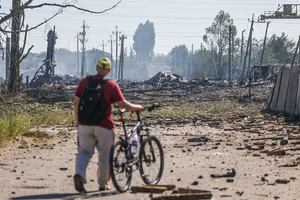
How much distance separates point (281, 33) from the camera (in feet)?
340

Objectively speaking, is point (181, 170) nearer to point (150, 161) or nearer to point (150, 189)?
point (150, 161)

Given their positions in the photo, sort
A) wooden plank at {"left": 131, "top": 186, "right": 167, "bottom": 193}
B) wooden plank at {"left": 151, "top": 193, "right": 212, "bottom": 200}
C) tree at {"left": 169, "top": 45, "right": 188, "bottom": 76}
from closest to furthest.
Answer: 1. wooden plank at {"left": 151, "top": 193, "right": 212, "bottom": 200}
2. wooden plank at {"left": 131, "top": 186, "right": 167, "bottom": 193}
3. tree at {"left": 169, "top": 45, "right": 188, "bottom": 76}

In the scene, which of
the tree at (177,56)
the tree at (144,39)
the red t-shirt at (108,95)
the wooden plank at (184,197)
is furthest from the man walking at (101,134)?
the tree at (144,39)

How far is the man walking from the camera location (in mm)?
6355

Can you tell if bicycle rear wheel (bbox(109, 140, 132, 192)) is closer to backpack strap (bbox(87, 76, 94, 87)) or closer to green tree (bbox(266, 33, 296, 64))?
backpack strap (bbox(87, 76, 94, 87))

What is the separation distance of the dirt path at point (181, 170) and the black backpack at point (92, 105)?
0.98 meters

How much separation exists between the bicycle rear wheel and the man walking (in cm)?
12

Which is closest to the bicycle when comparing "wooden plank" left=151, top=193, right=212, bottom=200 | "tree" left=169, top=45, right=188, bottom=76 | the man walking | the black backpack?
the man walking

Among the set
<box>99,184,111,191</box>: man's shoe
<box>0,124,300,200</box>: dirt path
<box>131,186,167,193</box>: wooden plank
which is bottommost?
<box>0,124,300,200</box>: dirt path

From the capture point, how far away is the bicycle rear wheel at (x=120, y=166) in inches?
248

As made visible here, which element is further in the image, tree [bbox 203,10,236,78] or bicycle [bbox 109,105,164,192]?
tree [bbox 203,10,236,78]

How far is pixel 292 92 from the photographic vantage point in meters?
19.5

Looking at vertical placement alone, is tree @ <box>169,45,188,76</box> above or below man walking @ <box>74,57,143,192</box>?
above

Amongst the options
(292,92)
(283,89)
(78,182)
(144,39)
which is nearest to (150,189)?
(78,182)
